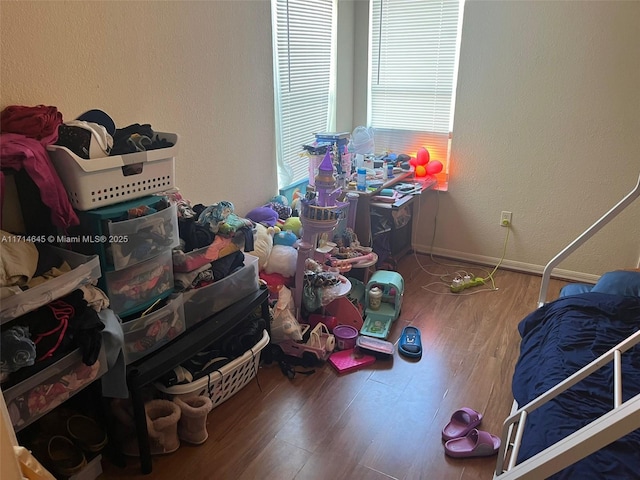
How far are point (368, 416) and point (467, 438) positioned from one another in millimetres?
414

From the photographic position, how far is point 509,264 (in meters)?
3.57

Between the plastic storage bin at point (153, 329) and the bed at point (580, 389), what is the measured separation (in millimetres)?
1246

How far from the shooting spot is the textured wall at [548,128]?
9.60ft

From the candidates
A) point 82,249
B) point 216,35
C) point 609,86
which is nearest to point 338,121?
point 216,35

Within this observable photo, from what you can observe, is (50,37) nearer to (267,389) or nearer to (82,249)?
(82,249)

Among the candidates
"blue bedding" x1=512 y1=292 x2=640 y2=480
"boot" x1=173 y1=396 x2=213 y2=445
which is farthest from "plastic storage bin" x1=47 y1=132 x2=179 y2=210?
"blue bedding" x1=512 y1=292 x2=640 y2=480

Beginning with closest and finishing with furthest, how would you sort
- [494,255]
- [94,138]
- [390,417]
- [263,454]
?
[94,138]
[263,454]
[390,417]
[494,255]

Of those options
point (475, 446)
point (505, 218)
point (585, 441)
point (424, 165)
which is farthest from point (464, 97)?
point (585, 441)

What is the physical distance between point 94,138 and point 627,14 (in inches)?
117

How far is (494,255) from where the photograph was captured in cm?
361

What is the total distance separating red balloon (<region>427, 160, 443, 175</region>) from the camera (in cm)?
355

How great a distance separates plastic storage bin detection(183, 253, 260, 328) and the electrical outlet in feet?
6.80

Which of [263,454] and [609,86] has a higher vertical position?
[609,86]

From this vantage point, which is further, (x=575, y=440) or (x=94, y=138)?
(x=94, y=138)
